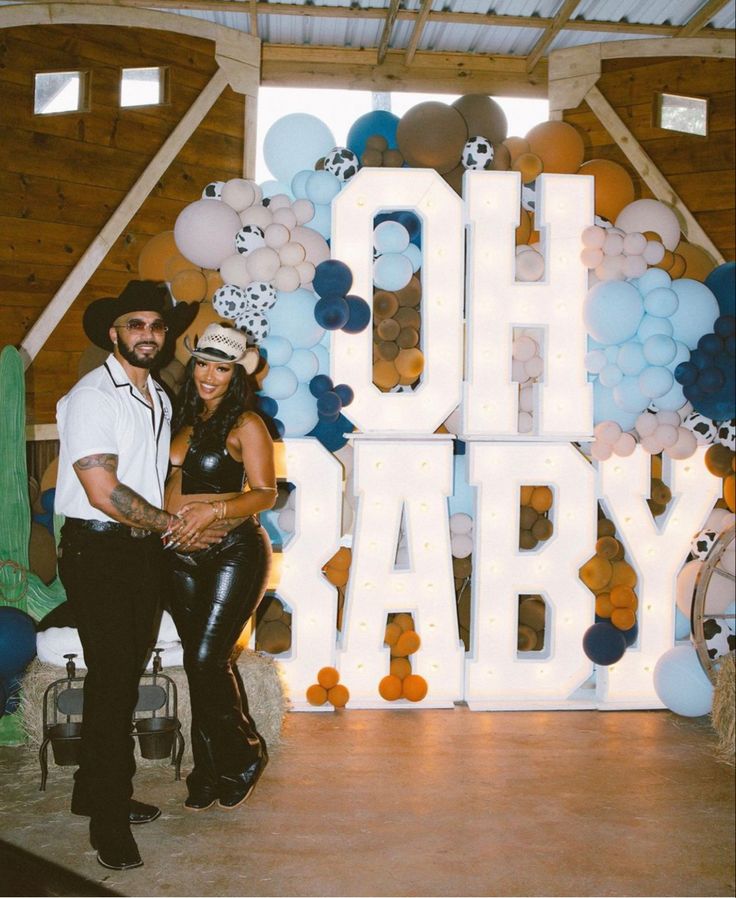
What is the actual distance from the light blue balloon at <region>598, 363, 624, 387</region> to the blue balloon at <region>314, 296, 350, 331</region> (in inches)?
51.6

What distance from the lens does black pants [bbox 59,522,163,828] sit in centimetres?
261

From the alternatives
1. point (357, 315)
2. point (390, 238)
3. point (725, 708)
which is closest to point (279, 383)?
point (357, 315)

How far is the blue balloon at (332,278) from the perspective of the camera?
4.23 metres

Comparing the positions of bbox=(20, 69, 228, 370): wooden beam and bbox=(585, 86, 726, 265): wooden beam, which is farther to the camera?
bbox=(585, 86, 726, 265): wooden beam

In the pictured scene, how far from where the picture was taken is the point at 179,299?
436 cm

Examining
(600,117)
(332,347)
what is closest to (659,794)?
(332,347)

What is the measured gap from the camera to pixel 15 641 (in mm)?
3703

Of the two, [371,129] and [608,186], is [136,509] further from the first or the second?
[608,186]

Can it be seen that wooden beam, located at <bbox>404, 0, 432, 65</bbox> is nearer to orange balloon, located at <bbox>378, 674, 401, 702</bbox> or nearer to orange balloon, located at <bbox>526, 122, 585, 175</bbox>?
orange balloon, located at <bbox>526, 122, 585, 175</bbox>

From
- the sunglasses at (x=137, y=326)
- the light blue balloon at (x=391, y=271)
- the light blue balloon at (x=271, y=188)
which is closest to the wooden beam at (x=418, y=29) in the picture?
the light blue balloon at (x=271, y=188)

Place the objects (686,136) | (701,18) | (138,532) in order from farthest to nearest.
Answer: (686,136), (701,18), (138,532)

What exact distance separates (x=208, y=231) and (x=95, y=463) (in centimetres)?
197

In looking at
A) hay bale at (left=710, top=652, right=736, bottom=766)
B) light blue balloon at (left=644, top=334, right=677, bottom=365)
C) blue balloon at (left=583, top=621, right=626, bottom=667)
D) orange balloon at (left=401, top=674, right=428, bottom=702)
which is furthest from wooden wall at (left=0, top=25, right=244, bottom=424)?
hay bale at (left=710, top=652, right=736, bottom=766)

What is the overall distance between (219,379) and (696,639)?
2.58 metres
